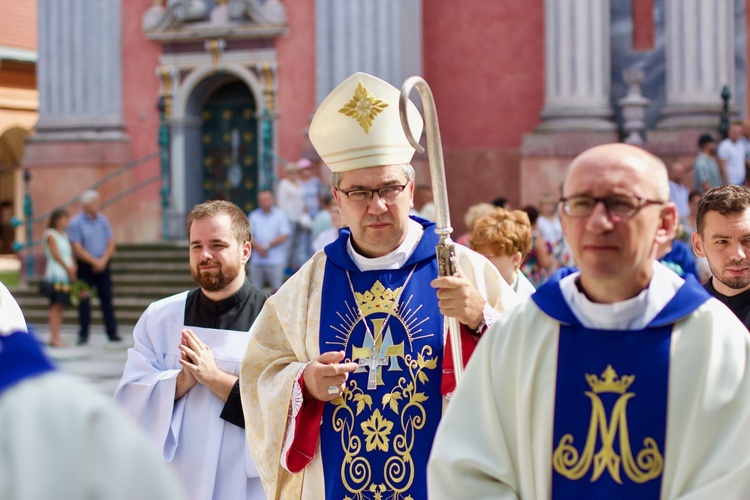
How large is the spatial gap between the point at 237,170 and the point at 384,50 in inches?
121

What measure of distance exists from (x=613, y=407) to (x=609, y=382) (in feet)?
0.20

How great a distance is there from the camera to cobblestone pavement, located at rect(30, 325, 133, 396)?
10.4m

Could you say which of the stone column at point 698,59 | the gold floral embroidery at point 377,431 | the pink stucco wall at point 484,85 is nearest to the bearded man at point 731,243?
the gold floral embroidery at point 377,431

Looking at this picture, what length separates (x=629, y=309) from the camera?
2934 mm

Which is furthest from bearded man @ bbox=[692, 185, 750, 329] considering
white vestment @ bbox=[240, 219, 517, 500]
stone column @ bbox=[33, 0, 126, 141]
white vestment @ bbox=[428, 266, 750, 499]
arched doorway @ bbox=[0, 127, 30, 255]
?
arched doorway @ bbox=[0, 127, 30, 255]

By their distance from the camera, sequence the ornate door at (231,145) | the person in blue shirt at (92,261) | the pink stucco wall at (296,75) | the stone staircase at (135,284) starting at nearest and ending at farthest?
the person in blue shirt at (92,261) < the stone staircase at (135,284) < the pink stucco wall at (296,75) < the ornate door at (231,145)

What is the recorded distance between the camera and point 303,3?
17000 mm

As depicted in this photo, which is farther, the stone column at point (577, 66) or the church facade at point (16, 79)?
the church facade at point (16, 79)

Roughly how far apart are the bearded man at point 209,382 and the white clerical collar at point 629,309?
2014mm

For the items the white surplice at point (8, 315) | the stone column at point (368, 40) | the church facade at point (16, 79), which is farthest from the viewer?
the church facade at point (16, 79)

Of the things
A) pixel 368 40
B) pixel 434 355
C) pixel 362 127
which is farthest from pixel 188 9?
pixel 434 355

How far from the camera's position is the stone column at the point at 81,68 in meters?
17.7

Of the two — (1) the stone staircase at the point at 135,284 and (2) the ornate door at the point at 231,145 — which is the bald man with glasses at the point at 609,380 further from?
(2) the ornate door at the point at 231,145

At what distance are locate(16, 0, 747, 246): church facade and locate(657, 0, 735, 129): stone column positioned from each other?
23mm
